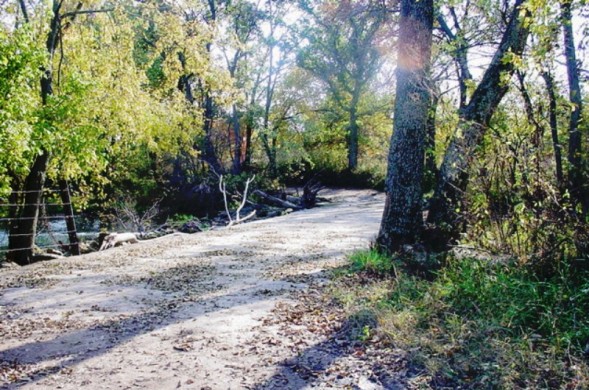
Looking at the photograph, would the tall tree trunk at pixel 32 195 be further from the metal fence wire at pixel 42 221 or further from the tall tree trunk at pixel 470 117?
the tall tree trunk at pixel 470 117

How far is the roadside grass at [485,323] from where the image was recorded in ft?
9.59

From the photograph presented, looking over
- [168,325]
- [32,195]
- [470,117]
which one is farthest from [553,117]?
[32,195]

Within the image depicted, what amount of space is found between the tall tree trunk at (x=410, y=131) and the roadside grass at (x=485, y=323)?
1326 mm

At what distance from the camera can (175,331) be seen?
3943 mm

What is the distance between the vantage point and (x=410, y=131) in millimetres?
6277

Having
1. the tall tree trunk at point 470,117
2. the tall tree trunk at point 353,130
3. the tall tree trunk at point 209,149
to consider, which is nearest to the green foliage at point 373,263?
the tall tree trunk at point 470,117

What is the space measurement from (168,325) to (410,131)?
425cm

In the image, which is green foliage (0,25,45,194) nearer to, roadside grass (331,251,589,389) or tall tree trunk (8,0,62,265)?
tall tree trunk (8,0,62,265)

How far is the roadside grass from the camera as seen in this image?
2924 mm

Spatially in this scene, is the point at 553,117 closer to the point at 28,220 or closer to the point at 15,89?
the point at 15,89

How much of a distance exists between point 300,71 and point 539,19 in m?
24.9

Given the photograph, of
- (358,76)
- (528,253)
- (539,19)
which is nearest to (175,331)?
(528,253)

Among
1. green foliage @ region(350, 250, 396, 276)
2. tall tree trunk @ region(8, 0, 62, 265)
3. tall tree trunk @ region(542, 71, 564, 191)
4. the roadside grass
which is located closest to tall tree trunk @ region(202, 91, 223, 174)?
tall tree trunk @ region(8, 0, 62, 265)

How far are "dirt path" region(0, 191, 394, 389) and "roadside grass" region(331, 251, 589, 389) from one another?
54 cm
